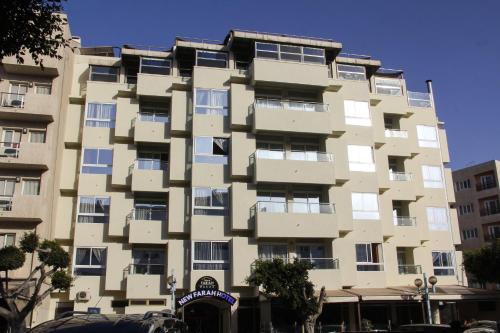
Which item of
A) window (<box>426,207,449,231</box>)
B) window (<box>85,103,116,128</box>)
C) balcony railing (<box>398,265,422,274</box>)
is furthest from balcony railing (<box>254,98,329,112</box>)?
balcony railing (<box>398,265,422,274</box>)

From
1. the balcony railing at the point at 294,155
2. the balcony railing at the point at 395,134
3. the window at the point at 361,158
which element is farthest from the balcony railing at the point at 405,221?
the balcony railing at the point at 294,155

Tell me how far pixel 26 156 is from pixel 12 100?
150 inches

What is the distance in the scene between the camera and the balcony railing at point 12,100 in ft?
99.7

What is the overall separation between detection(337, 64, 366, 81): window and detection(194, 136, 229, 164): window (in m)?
10.2

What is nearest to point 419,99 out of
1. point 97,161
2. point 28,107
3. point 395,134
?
point 395,134

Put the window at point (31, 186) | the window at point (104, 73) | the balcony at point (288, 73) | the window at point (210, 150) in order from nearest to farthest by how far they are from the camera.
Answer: the window at point (31, 186) → the window at point (210, 150) → the balcony at point (288, 73) → the window at point (104, 73)

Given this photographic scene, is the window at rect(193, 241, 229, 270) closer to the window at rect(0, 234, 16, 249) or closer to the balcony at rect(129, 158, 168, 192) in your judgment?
the balcony at rect(129, 158, 168, 192)

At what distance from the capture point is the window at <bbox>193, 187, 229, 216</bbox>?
31188 millimetres

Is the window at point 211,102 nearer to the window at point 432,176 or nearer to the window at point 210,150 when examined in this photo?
the window at point 210,150

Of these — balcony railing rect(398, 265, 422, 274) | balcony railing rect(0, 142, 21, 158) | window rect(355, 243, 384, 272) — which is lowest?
balcony railing rect(398, 265, 422, 274)

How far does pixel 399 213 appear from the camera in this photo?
119 ft

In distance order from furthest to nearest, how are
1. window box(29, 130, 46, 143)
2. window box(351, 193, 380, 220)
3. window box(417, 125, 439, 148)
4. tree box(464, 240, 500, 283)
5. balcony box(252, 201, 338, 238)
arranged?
window box(417, 125, 439, 148), tree box(464, 240, 500, 283), window box(351, 193, 380, 220), window box(29, 130, 46, 143), balcony box(252, 201, 338, 238)

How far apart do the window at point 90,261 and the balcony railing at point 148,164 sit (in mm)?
5209

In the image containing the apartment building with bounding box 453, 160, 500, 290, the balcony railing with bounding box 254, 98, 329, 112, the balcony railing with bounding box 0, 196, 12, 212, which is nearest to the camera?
the balcony railing with bounding box 0, 196, 12, 212
